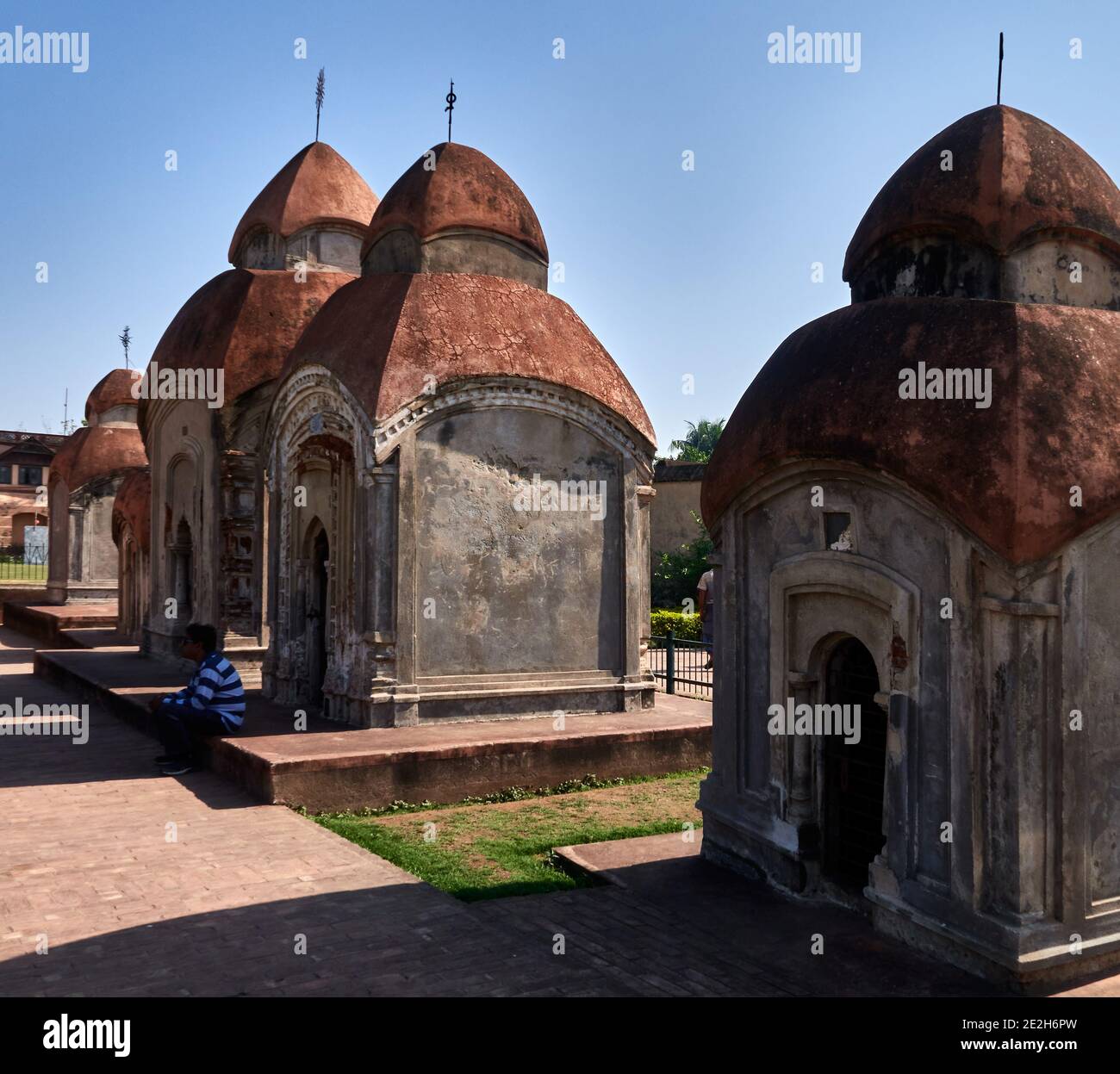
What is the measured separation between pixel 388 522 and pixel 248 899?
4.61 meters

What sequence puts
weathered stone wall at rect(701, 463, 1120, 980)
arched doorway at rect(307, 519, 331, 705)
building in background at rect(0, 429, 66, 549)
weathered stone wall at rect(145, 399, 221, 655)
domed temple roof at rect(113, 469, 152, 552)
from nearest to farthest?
weathered stone wall at rect(701, 463, 1120, 980) < arched doorway at rect(307, 519, 331, 705) < weathered stone wall at rect(145, 399, 221, 655) < domed temple roof at rect(113, 469, 152, 552) < building in background at rect(0, 429, 66, 549)

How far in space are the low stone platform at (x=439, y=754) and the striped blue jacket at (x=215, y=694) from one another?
9.5 inches

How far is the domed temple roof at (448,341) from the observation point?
10312mm

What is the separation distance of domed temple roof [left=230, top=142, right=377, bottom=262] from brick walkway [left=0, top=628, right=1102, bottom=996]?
1059 centimetres

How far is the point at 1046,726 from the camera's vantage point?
4.66m

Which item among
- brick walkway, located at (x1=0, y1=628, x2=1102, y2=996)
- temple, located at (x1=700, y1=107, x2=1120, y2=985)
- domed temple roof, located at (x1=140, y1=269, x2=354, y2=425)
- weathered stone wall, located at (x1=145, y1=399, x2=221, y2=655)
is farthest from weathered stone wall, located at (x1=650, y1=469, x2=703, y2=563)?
temple, located at (x1=700, y1=107, x2=1120, y2=985)

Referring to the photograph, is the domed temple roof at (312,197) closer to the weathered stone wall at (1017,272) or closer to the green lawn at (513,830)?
the green lawn at (513,830)

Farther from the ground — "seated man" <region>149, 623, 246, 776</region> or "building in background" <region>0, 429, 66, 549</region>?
"building in background" <region>0, 429, 66, 549</region>

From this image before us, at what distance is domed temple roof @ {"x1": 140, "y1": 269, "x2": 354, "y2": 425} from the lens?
14680 mm

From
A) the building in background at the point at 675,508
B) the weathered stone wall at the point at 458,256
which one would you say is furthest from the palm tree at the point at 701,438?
the weathered stone wall at the point at 458,256

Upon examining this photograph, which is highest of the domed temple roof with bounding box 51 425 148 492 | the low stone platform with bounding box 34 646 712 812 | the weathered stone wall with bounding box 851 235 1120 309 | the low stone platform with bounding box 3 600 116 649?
the domed temple roof with bounding box 51 425 148 492

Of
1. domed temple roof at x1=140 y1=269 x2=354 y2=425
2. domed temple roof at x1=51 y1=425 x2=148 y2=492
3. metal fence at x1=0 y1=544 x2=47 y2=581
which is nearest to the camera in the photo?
domed temple roof at x1=140 y1=269 x2=354 y2=425

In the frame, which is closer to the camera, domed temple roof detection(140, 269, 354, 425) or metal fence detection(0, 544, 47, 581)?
domed temple roof detection(140, 269, 354, 425)

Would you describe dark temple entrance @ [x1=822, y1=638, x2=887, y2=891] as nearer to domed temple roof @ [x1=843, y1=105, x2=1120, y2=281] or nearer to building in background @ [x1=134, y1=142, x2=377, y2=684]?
domed temple roof @ [x1=843, y1=105, x2=1120, y2=281]
